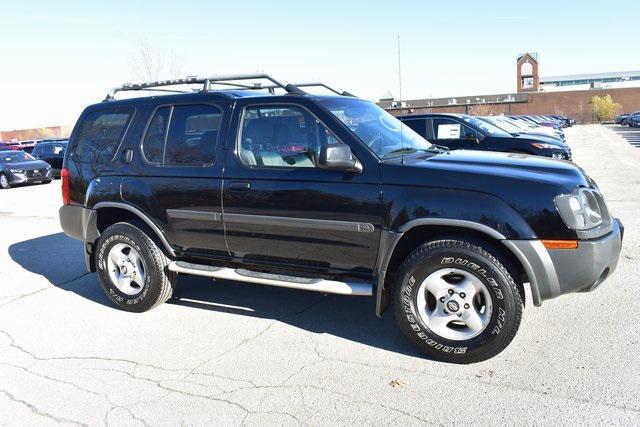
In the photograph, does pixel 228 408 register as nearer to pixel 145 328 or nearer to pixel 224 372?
pixel 224 372

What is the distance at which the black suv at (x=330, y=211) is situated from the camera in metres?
3.63

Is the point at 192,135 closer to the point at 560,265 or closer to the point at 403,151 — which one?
the point at 403,151

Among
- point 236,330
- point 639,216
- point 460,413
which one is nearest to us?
point 460,413

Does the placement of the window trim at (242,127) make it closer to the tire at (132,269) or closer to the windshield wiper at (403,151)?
the windshield wiper at (403,151)

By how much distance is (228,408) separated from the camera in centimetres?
337

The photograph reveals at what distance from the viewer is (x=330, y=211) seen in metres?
4.08

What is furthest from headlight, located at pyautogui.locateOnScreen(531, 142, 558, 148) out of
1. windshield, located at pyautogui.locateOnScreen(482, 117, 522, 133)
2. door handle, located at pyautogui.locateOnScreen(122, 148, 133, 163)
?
door handle, located at pyautogui.locateOnScreen(122, 148, 133, 163)

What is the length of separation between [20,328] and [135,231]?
1378 mm

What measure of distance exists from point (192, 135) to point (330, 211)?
1.60 m

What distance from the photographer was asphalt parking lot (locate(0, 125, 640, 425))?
3.26m

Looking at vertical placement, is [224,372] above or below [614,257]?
below

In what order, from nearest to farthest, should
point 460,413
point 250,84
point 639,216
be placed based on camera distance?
point 460,413 → point 250,84 → point 639,216

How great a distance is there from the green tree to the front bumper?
262 feet

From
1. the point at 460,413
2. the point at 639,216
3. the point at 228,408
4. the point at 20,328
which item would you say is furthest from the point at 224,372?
the point at 639,216
